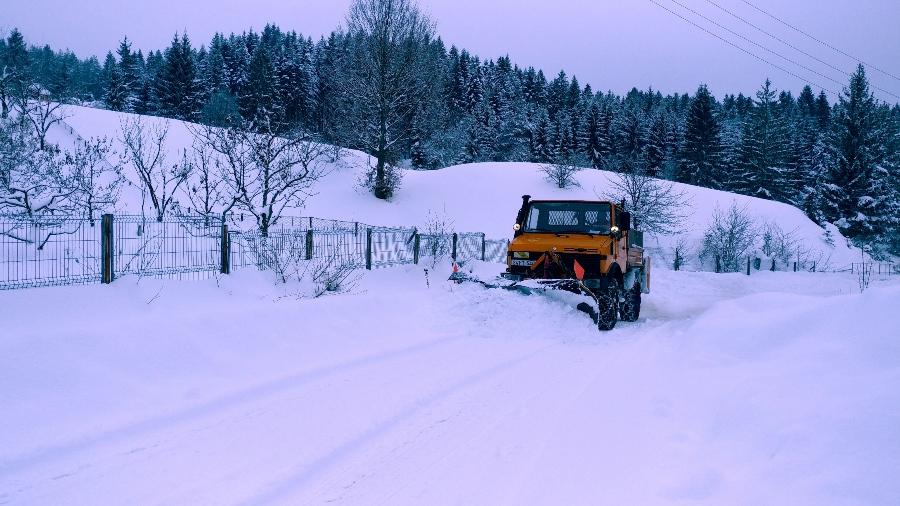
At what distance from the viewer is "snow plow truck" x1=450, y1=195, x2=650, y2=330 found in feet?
36.2

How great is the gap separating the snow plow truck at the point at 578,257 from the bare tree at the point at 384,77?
2263 cm

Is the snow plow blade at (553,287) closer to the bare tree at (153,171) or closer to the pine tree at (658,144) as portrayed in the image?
the bare tree at (153,171)

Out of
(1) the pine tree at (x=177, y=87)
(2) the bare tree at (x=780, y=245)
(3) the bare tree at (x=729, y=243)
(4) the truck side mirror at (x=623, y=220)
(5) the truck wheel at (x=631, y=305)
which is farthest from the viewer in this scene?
(1) the pine tree at (x=177, y=87)

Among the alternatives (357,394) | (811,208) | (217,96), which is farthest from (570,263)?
(217,96)

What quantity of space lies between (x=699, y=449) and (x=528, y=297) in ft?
21.5

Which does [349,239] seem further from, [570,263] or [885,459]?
[885,459]

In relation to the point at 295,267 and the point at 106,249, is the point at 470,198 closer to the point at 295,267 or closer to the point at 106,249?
the point at 295,267

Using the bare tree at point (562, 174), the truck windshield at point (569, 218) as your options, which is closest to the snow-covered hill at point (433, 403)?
the truck windshield at point (569, 218)

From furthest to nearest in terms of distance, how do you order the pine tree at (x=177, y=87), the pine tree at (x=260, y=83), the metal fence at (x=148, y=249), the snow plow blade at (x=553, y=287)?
the pine tree at (x=177, y=87) < the pine tree at (x=260, y=83) < the snow plow blade at (x=553, y=287) < the metal fence at (x=148, y=249)

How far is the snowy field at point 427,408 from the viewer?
3.96 m

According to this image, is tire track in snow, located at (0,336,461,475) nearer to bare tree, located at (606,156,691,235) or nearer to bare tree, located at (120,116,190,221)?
bare tree, located at (120,116,190,221)

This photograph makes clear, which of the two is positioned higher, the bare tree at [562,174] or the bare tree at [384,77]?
the bare tree at [384,77]

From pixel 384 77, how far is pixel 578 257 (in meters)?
25.6

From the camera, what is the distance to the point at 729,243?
107ft
